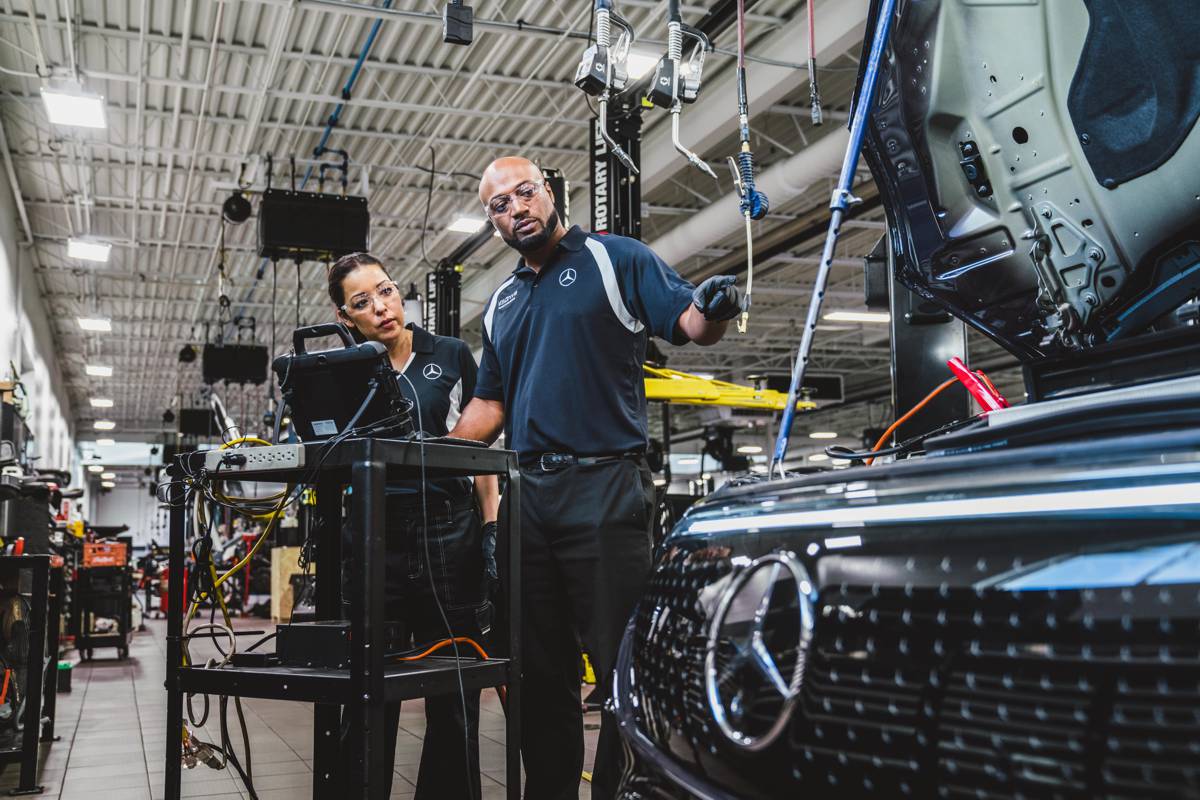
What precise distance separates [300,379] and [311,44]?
314 inches

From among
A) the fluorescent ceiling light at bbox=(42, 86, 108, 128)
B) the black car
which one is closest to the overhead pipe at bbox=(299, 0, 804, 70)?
the fluorescent ceiling light at bbox=(42, 86, 108, 128)

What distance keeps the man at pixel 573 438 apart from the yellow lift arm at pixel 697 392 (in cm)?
343

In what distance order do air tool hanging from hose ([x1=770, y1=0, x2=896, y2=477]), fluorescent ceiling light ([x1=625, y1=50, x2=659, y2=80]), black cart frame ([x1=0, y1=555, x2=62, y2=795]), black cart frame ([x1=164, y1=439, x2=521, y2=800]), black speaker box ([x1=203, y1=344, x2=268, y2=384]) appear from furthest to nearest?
black speaker box ([x1=203, y1=344, x2=268, y2=384]) < fluorescent ceiling light ([x1=625, y1=50, x2=659, y2=80]) < black cart frame ([x1=0, y1=555, x2=62, y2=795]) < black cart frame ([x1=164, y1=439, x2=521, y2=800]) < air tool hanging from hose ([x1=770, y1=0, x2=896, y2=477])

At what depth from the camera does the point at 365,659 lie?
5.46ft

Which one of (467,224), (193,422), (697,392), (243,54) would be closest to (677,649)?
(697,392)

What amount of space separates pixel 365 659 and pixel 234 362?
11983 millimetres

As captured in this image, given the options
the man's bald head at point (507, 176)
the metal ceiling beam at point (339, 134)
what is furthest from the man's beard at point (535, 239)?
the metal ceiling beam at point (339, 134)

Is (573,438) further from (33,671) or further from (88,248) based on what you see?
(88,248)

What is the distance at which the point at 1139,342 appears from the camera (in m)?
1.28

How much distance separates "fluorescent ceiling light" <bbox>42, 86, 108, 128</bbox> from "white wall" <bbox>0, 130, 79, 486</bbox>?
2743mm

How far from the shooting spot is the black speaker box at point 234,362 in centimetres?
1277

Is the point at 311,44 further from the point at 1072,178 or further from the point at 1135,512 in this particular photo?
the point at 1135,512

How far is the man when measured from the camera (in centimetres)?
208

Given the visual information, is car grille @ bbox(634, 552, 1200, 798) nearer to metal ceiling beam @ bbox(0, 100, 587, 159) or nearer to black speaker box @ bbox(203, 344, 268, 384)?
metal ceiling beam @ bbox(0, 100, 587, 159)
